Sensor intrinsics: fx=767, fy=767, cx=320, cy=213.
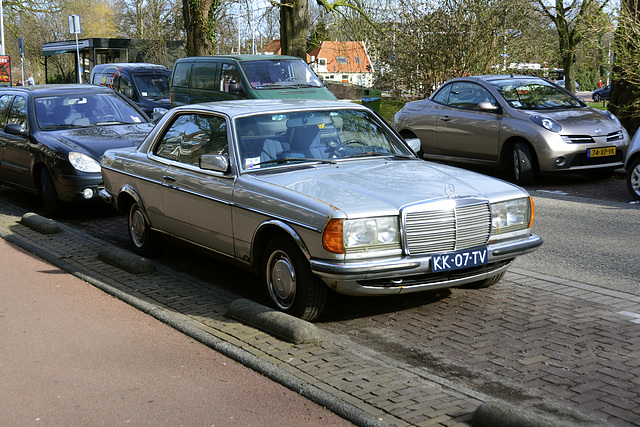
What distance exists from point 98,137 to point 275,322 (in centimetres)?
623

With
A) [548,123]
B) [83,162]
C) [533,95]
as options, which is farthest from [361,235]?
[533,95]

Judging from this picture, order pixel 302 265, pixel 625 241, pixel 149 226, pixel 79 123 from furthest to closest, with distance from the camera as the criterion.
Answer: pixel 79 123 → pixel 625 241 → pixel 149 226 → pixel 302 265

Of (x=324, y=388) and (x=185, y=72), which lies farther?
(x=185, y=72)


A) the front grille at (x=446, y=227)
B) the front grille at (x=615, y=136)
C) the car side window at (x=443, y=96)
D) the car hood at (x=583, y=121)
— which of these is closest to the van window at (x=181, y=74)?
the car side window at (x=443, y=96)

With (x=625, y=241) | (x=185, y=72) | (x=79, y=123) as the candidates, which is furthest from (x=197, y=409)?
(x=185, y=72)

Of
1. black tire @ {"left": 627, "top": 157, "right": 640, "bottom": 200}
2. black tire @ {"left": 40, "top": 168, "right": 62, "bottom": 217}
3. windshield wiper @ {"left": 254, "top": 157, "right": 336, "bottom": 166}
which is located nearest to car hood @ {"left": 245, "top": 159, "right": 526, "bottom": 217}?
windshield wiper @ {"left": 254, "top": 157, "right": 336, "bottom": 166}

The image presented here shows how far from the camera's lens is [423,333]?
17.9ft

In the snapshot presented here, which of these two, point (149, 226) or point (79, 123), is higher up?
point (79, 123)

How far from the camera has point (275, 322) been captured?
5375 millimetres

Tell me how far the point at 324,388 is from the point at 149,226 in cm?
383

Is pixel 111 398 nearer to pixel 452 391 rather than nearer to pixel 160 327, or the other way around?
pixel 160 327

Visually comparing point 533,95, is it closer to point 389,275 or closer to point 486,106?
point 486,106

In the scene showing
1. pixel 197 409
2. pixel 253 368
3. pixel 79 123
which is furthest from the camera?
pixel 79 123

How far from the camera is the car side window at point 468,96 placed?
13.0 m
